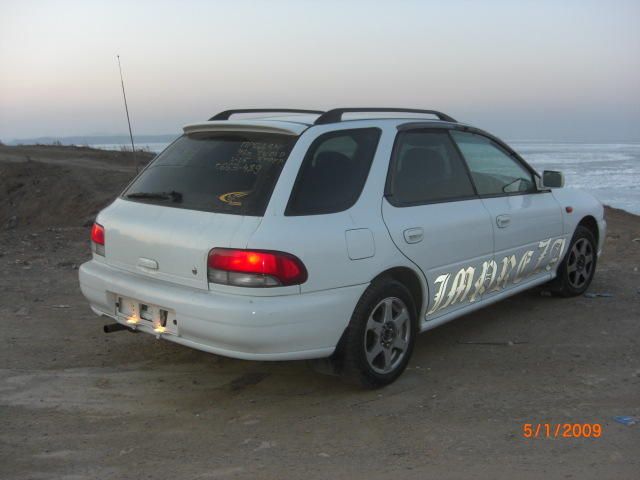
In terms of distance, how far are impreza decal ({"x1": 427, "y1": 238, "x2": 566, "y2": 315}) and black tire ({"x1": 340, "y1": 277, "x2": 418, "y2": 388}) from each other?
333mm

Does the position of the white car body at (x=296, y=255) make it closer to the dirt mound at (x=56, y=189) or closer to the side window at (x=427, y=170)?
the side window at (x=427, y=170)

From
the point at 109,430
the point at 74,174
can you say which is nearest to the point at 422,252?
the point at 109,430

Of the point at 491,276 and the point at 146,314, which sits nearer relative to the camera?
the point at 146,314

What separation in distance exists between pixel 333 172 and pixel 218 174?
0.68 m

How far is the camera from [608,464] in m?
3.20

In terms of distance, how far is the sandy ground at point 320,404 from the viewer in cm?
323

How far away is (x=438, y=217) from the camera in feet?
14.5

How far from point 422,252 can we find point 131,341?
2.40m

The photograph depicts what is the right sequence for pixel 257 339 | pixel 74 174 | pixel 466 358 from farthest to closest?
pixel 74 174, pixel 466 358, pixel 257 339

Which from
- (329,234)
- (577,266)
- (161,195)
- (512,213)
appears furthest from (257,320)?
(577,266)

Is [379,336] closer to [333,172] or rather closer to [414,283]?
[414,283]

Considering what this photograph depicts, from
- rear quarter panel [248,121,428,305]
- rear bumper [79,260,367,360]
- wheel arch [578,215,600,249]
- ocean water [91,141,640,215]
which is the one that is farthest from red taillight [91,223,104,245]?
ocean water [91,141,640,215]

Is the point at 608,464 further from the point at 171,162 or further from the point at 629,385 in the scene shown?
the point at 171,162
